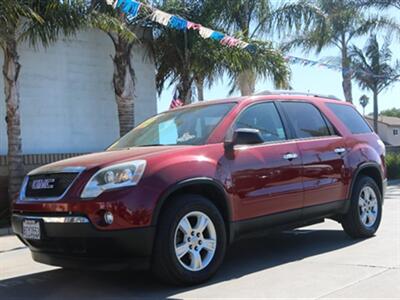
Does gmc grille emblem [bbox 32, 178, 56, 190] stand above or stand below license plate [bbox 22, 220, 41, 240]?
above

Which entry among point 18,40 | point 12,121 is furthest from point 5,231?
point 18,40

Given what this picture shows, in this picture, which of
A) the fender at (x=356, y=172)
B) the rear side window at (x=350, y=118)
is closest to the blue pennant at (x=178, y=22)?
the rear side window at (x=350, y=118)

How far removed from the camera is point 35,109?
13734mm

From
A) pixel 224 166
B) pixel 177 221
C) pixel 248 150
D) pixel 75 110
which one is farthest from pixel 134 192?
pixel 75 110

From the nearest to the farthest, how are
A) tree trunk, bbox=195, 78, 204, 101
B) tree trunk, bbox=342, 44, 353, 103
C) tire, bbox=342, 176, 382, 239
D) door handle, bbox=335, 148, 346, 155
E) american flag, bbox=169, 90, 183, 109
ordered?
door handle, bbox=335, 148, 346, 155, tire, bbox=342, 176, 382, 239, american flag, bbox=169, 90, 183, 109, tree trunk, bbox=195, 78, 204, 101, tree trunk, bbox=342, 44, 353, 103

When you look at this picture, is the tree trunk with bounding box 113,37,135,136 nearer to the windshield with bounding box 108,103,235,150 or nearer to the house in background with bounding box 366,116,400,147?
the windshield with bounding box 108,103,235,150

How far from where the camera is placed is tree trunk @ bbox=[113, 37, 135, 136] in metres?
14.5

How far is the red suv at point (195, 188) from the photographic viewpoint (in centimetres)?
523

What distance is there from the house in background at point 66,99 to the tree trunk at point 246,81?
2916mm

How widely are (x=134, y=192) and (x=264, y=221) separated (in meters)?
1.63

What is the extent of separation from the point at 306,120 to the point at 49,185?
10.4 ft

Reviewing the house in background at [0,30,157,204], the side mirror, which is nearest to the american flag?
the house in background at [0,30,157,204]

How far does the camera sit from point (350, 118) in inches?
314

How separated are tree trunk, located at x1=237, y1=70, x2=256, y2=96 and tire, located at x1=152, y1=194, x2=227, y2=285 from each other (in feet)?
36.5
